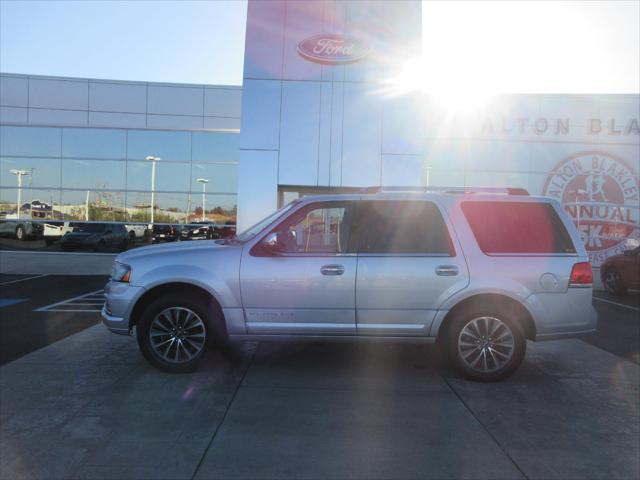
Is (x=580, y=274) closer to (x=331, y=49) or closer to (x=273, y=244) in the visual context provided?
(x=273, y=244)

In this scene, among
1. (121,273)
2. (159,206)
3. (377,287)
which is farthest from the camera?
(159,206)

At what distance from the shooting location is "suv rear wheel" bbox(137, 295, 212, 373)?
5.08 m

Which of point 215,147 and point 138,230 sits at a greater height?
point 215,147

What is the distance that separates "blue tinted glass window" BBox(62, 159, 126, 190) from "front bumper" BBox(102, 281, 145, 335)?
16.1 metres

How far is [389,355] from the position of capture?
6.07m

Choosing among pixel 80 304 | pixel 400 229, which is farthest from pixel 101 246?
pixel 400 229

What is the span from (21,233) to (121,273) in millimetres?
17829

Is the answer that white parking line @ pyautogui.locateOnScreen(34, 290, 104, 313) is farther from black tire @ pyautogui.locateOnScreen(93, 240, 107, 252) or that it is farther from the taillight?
black tire @ pyautogui.locateOnScreen(93, 240, 107, 252)

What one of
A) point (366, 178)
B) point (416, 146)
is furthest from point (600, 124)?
point (366, 178)

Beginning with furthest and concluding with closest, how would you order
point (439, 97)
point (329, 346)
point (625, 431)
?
1. point (439, 97)
2. point (329, 346)
3. point (625, 431)

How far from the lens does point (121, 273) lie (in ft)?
17.0

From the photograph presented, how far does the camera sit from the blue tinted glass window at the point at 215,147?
794 inches

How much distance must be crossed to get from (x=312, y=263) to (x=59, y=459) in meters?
2.64

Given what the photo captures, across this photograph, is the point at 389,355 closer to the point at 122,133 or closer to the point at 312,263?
the point at 312,263
